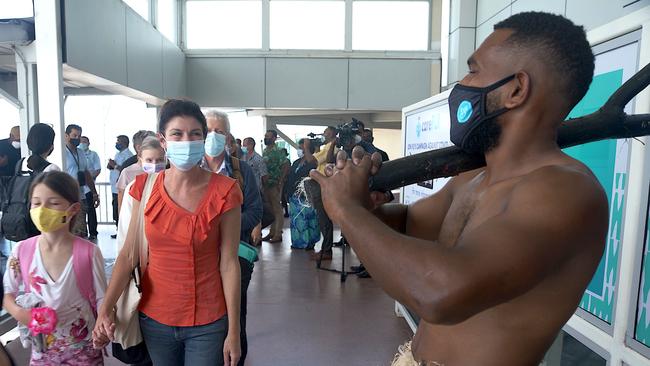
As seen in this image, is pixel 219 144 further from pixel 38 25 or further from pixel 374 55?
pixel 374 55

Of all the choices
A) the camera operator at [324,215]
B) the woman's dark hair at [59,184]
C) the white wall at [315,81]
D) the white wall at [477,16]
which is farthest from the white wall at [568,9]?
the woman's dark hair at [59,184]

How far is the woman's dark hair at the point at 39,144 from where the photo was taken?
2932mm

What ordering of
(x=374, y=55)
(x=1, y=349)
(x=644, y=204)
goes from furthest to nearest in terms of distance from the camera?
(x=374, y=55) < (x=644, y=204) < (x=1, y=349)

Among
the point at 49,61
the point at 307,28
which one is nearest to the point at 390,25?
the point at 307,28

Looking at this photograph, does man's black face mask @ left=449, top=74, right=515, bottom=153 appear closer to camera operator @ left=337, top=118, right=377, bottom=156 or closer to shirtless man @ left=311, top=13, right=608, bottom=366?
shirtless man @ left=311, top=13, right=608, bottom=366

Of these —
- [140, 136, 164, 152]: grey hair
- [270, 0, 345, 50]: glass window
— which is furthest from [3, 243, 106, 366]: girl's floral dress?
[270, 0, 345, 50]: glass window

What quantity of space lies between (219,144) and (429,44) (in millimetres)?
8872

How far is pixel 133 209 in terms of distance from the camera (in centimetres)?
182

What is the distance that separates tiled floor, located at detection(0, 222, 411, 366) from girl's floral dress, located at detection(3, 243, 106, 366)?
4.29 ft

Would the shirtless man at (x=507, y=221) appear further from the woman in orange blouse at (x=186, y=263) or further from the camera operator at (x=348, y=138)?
the camera operator at (x=348, y=138)

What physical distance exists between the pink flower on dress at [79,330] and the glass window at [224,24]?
912cm

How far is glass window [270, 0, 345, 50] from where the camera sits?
33.3 feet

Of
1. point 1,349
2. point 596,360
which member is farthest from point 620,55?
point 596,360

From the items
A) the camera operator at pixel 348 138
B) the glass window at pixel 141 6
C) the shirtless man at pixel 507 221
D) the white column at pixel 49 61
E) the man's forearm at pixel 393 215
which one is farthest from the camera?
the glass window at pixel 141 6
